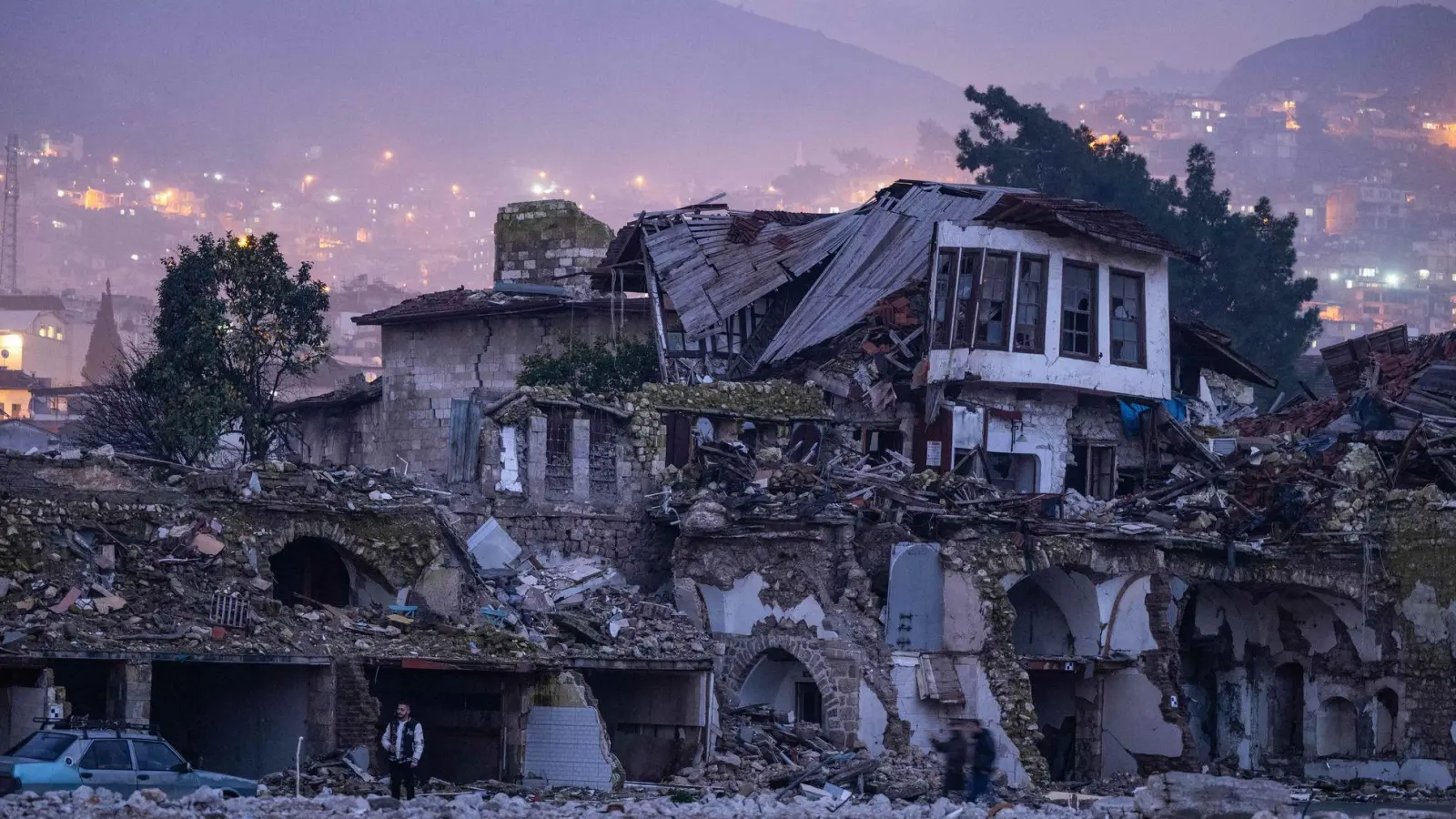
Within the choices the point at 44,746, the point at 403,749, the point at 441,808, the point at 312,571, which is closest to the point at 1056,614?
the point at 312,571

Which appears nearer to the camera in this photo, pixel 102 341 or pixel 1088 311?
pixel 1088 311

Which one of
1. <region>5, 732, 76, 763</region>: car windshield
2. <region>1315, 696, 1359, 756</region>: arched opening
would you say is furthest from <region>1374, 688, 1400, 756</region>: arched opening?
<region>5, 732, 76, 763</region>: car windshield

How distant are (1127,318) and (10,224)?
154 meters

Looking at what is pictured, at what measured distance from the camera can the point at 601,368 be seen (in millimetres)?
39125

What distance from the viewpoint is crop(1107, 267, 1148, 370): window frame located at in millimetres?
38250

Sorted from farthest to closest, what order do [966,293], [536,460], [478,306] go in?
[478,306] < [966,293] < [536,460]

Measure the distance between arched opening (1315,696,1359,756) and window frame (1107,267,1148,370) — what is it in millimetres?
7721

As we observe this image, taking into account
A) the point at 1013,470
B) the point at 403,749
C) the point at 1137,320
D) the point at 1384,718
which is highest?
the point at 1137,320

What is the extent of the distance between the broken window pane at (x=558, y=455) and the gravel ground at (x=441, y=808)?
9.37 meters

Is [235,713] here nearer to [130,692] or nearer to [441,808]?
[130,692]

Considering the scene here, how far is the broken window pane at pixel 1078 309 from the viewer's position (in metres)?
37.6

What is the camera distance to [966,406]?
36.6 metres

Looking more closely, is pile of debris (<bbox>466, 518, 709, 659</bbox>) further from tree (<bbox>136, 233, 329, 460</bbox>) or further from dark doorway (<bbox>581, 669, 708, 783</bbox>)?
tree (<bbox>136, 233, 329, 460</bbox>)

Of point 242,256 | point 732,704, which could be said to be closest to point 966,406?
point 732,704
